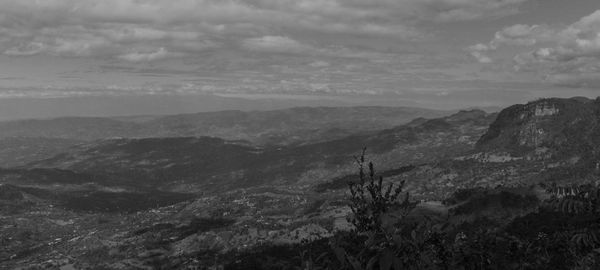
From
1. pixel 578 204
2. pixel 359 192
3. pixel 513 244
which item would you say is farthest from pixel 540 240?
pixel 359 192

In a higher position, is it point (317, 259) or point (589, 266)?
point (317, 259)

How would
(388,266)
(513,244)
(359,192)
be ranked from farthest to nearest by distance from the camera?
(513,244), (359,192), (388,266)

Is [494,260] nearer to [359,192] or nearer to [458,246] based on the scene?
[458,246]

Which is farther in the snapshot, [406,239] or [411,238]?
[411,238]

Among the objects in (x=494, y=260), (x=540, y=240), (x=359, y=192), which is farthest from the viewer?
(x=540, y=240)

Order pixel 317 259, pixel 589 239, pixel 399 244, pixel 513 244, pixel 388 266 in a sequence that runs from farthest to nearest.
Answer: pixel 513 244 < pixel 589 239 < pixel 317 259 < pixel 399 244 < pixel 388 266

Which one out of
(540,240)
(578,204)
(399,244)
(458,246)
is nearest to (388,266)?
(399,244)

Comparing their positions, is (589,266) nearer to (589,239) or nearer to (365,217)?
(589,239)

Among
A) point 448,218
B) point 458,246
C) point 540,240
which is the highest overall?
point 448,218

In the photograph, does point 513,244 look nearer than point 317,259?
No

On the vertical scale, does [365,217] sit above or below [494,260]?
above
